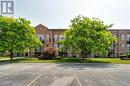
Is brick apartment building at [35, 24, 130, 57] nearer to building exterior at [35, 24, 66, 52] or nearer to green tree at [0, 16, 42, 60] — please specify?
building exterior at [35, 24, 66, 52]

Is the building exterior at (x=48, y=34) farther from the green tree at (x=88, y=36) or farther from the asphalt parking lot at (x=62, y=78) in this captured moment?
the asphalt parking lot at (x=62, y=78)

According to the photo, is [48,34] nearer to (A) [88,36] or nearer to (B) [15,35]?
(B) [15,35]

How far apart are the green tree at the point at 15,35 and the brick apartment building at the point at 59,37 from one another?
26516mm

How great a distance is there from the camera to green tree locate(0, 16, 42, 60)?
52312mm

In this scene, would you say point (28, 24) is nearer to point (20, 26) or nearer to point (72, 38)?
point (20, 26)

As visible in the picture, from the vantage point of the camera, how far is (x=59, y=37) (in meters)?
84.3

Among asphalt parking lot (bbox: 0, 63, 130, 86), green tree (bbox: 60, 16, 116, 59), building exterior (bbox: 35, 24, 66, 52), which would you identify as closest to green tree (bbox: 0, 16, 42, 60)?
green tree (bbox: 60, 16, 116, 59)

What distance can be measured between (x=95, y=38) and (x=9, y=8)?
19085mm

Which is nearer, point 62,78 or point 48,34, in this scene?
point 62,78

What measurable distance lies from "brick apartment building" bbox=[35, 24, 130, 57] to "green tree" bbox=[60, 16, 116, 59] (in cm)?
3014

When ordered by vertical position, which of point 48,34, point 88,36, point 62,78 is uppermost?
point 48,34

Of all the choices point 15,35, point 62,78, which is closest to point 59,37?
point 15,35

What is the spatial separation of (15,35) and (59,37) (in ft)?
105

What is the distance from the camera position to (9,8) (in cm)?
3975
